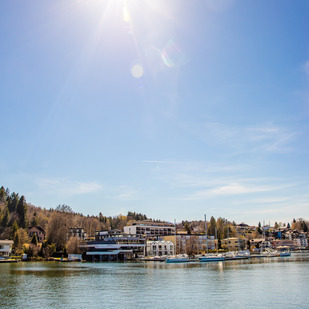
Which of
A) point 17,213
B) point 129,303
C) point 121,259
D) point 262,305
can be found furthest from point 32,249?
point 262,305

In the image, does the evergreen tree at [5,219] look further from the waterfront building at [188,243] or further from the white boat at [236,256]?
the white boat at [236,256]

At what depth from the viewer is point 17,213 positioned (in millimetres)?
143500

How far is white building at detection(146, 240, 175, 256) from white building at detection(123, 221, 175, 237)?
62.9ft

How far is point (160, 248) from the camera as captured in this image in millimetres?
121250

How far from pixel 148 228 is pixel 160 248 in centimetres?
3070

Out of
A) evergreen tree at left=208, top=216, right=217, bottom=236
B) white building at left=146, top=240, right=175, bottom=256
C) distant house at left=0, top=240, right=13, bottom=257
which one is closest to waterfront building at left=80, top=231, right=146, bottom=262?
white building at left=146, top=240, right=175, bottom=256

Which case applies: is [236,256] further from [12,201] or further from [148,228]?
[12,201]

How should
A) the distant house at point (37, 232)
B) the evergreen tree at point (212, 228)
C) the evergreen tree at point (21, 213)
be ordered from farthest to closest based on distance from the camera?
the evergreen tree at point (212, 228) < the distant house at point (37, 232) < the evergreen tree at point (21, 213)

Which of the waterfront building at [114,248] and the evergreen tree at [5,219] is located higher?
the evergreen tree at [5,219]

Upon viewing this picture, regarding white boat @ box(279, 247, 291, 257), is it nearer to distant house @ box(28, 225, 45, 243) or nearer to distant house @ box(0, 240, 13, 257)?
distant house @ box(0, 240, 13, 257)

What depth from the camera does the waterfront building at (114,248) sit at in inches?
4341

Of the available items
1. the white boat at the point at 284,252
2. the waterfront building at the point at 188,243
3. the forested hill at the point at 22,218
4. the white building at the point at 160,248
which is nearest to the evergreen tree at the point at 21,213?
the forested hill at the point at 22,218

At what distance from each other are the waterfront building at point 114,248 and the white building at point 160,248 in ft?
Result: 7.70

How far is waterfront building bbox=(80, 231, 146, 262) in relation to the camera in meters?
110
